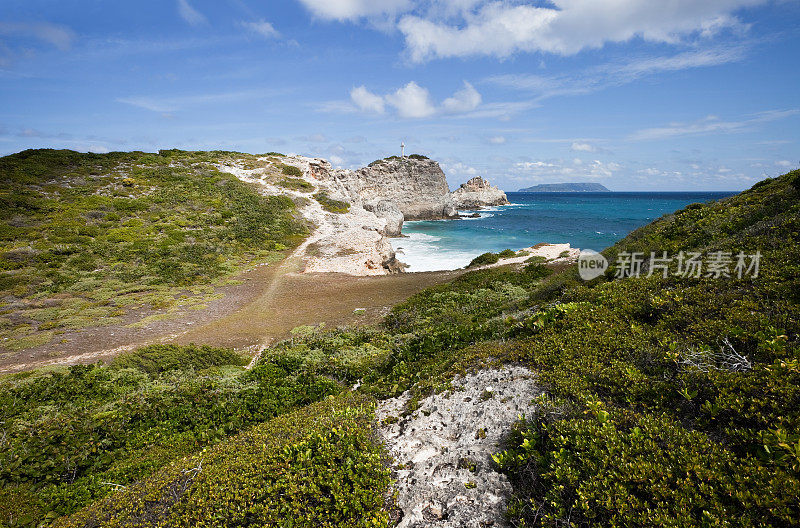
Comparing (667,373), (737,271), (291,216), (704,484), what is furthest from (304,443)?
(291,216)

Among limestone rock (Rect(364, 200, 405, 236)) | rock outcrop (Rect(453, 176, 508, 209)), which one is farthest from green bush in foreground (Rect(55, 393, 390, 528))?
rock outcrop (Rect(453, 176, 508, 209))

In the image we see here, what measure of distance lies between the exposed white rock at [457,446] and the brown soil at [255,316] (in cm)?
1014

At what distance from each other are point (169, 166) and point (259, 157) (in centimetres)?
1503

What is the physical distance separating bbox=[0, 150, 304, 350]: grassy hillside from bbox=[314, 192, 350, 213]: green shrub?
15.4 feet

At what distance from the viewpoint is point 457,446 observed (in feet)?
16.8

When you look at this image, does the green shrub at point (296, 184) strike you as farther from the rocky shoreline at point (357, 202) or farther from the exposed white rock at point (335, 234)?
the exposed white rock at point (335, 234)

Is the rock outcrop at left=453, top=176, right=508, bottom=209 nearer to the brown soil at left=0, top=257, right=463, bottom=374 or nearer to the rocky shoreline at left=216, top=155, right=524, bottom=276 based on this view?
the rocky shoreline at left=216, top=155, right=524, bottom=276

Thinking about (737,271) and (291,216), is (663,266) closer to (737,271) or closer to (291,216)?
(737,271)

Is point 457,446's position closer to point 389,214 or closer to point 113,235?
point 113,235

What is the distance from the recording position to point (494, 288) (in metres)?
17.5

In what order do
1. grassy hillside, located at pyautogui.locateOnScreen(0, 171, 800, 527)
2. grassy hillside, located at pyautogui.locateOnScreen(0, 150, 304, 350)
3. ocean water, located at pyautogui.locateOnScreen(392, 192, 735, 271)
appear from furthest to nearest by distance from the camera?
ocean water, located at pyautogui.locateOnScreen(392, 192, 735, 271) → grassy hillside, located at pyautogui.locateOnScreen(0, 150, 304, 350) → grassy hillside, located at pyautogui.locateOnScreen(0, 171, 800, 527)

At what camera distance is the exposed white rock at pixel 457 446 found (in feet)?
13.8

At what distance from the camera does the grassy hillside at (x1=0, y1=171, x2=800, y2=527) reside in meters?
3.42

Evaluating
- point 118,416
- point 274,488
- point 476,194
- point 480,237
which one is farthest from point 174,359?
point 476,194
